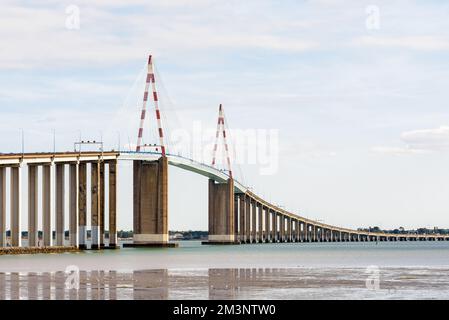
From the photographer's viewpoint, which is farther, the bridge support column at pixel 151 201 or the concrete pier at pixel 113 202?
the bridge support column at pixel 151 201

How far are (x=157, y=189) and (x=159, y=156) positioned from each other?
517cm

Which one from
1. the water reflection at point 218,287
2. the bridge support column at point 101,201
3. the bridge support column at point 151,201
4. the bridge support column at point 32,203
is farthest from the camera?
the bridge support column at point 151,201

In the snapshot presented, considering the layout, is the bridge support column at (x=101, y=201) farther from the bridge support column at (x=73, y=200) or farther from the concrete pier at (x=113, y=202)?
the bridge support column at (x=73, y=200)

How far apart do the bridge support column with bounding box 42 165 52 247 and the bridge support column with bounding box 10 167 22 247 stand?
671 centimetres

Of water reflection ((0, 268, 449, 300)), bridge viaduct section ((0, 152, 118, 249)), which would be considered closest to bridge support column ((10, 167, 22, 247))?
bridge viaduct section ((0, 152, 118, 249))

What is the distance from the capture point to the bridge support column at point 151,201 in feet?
551

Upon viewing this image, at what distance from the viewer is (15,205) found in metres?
127

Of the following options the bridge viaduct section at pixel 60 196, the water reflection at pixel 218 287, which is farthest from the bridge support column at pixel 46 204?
the water reflection at pixel 218 287

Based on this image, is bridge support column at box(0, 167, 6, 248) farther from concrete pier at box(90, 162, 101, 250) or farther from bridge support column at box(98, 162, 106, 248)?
bridge support column at box(98, 162, 106, 248)

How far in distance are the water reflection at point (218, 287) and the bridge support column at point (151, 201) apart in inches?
4373
